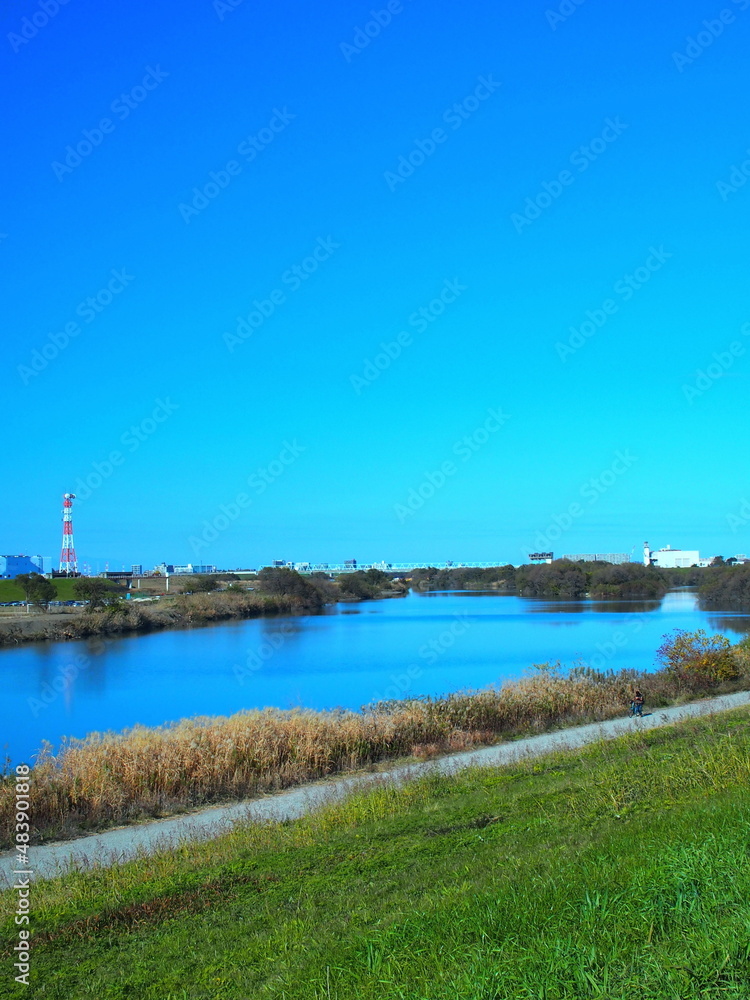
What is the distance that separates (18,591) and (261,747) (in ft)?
249

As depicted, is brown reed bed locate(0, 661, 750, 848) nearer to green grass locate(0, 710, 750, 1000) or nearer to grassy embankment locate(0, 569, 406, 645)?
green grass locate(0, 710, 750, 1000)

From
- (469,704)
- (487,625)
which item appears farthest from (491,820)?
(487,625)

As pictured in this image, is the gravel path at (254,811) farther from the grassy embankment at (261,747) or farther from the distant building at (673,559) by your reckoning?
the distant building at (673,559)

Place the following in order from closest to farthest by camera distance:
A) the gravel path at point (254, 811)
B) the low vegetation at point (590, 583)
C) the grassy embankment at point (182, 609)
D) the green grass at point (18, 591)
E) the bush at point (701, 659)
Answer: the gravel path at point (254, 811), the bush at point (701, 659), the grassy embankment at point (182, 609), the green grass at point (18, 591), the low vegetation at point (590, 583)

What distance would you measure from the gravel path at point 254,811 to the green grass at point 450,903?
131 cm

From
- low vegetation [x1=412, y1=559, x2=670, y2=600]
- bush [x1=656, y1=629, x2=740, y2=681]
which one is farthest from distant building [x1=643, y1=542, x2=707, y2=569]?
bush [x1=656, y1=629, x2=740, y2=681]

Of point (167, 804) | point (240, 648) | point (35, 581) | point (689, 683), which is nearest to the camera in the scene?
point (167, 804)

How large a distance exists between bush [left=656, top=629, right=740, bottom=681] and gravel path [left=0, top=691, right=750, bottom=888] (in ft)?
16.5

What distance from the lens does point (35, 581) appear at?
72.6 m

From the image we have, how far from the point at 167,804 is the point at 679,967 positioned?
11750 mm

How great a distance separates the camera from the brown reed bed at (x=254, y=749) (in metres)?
13.3

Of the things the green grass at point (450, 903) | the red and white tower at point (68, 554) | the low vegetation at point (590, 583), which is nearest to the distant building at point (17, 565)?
the red and white tower at point (68, 554)

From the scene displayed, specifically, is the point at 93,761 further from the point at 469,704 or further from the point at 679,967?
the point at 679,967

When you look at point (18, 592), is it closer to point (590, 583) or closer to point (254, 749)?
point (590, 583)
